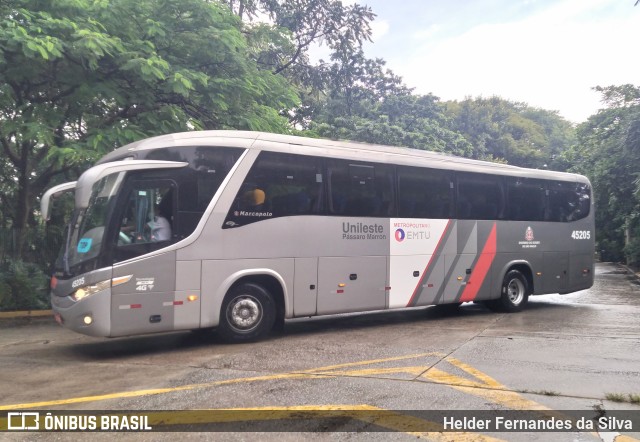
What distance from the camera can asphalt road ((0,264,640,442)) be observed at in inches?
201

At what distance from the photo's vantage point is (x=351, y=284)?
1046 centimetres

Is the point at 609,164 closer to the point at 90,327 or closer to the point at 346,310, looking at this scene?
the point at 346,310

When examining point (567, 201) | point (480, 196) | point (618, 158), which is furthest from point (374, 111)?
point (480, 196)

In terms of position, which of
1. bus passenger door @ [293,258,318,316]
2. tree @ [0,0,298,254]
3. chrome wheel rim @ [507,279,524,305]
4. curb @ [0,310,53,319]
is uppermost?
tree @ [0,0,298,254]

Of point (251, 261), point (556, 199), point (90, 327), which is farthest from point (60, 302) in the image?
point (556, 199)

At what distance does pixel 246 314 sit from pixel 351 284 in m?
2.19

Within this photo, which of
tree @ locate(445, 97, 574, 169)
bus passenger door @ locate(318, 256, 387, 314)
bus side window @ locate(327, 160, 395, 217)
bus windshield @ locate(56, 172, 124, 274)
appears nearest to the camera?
bus windshield @ locate(56, 172, 124, 274)

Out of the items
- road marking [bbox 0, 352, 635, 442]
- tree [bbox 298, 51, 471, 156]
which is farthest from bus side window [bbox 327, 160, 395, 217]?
tree [bbox 298, 51, 471, 156]

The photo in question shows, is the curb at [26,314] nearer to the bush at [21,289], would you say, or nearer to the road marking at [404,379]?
the bush at [21,289]

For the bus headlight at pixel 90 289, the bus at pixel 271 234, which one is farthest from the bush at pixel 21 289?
the bus headlight at pixel 90 289

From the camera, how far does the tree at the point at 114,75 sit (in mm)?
10727

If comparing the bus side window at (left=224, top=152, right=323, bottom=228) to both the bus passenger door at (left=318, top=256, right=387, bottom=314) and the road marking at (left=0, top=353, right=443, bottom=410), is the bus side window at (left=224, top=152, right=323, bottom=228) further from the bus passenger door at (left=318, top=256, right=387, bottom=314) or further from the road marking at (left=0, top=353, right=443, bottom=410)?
the road marking at (left=0, top=353, right=443, bottom=410)

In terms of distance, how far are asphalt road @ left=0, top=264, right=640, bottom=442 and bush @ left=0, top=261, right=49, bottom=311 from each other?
1927mm

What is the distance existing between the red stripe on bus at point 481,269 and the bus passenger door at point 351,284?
254cm
